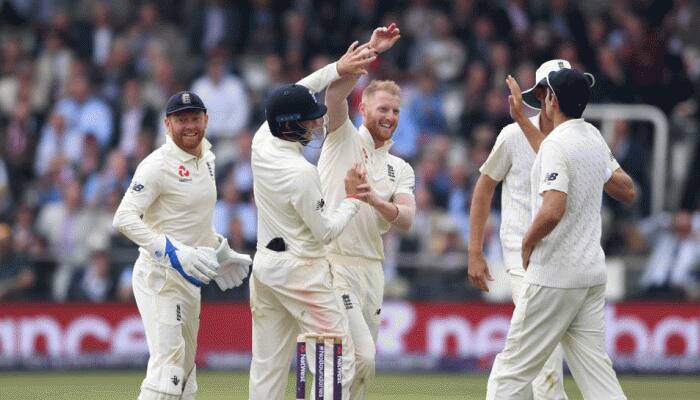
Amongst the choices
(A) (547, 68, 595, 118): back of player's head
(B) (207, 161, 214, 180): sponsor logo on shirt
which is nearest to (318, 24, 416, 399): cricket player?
(B) (207, 161, 214, 180): sponsor logo on shirt

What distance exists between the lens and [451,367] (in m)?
15.3

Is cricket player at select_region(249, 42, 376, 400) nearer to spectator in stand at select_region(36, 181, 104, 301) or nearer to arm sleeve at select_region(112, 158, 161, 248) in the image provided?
arm sleeve at select_region(112, 158, 161, 248)

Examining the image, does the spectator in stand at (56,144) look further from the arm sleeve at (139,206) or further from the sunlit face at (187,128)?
the arm sleeve at (139,206)

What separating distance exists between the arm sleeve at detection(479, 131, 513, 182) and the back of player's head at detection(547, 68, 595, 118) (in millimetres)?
1268

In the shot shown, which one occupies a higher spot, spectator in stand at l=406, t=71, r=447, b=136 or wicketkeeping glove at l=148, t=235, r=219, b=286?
spectator in stand at l=406, t=71, r=447, b=136

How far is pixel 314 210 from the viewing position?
27.7ft

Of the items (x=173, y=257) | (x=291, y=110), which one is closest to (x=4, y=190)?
(x=173, y=257)

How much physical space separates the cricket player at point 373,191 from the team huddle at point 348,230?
0.01 metres

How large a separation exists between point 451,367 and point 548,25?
5441mm

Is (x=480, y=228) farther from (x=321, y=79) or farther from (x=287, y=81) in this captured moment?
(x=287, y=81)

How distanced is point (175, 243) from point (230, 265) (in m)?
0.70

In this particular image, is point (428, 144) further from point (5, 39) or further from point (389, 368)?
point (5, 39)

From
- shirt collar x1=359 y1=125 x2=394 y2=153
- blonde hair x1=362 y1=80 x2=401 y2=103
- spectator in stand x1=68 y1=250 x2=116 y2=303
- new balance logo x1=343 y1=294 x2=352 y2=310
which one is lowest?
spectator in stand x1=68 y1=250 x2=116 y2=303

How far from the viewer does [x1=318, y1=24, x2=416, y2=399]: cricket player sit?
9.09 metres
